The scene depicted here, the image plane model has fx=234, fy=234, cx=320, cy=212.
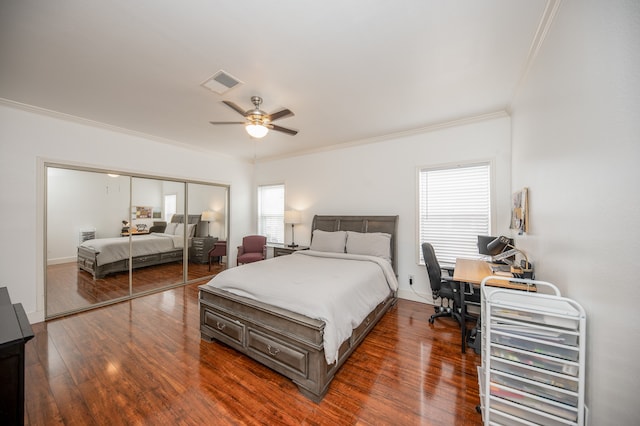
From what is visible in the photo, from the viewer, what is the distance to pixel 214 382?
201 centimetres

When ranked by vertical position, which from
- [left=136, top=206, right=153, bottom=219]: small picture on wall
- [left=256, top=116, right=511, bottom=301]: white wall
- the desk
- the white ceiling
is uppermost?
the white ceiling

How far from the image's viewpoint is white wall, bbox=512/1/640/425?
922 millimetres

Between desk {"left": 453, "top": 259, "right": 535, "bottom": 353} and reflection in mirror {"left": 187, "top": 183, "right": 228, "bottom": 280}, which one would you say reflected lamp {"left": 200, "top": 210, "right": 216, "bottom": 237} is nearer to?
reflection in mirror {"left": 187, "top": 183, "right": 228, "bottom": 280}

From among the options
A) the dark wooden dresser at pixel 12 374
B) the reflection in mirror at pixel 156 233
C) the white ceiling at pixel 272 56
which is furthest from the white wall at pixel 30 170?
the dark wooden dresser at pixel 12 374

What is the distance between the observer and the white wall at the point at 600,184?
36.3 inches

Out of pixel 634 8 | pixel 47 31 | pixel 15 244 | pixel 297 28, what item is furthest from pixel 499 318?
pixel 15 244

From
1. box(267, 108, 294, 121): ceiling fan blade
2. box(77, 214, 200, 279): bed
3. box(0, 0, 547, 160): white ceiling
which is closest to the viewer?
box(0, 0, 547, 160): white ceiling

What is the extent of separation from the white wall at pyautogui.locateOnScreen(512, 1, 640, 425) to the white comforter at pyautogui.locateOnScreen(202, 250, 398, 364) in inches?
58.5

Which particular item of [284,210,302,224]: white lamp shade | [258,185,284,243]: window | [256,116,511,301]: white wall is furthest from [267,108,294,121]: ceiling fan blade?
[258,185,284,243]: window

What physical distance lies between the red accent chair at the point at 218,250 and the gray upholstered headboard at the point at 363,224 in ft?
7.23

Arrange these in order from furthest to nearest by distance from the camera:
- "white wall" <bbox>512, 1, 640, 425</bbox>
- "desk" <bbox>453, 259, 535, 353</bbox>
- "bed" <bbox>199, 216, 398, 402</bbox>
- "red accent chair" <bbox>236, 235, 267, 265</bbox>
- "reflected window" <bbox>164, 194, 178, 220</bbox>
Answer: "red accent chair" <bbox>236, 235, 267, 265</bbox> < "reflected window" <bbox>164, 194, 178, 220</bbox> < "desk" <bbox>453, 259, 535, 353</bbox> < "bed" <bbox>199, 216, 398, 402</bbox> < "white wall" <bbox>512, 1, 640, 425</bbox>

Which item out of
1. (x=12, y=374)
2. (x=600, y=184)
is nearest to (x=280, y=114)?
(x=600, y=184)

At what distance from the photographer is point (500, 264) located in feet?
9.29

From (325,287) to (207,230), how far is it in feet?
12.8
